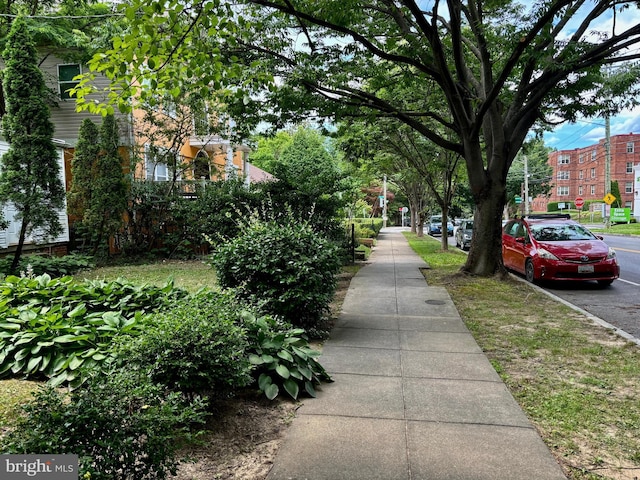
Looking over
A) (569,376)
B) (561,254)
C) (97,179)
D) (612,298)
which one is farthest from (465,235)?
(569,376)

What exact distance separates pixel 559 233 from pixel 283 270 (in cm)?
861

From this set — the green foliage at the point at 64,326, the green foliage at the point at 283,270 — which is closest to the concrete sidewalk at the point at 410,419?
the green foliage at the point at 283,270

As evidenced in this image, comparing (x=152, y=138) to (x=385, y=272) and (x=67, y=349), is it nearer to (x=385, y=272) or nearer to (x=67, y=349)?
(x=385, y=272)

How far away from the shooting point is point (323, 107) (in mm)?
10305

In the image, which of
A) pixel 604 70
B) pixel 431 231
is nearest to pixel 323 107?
pixel 604 70

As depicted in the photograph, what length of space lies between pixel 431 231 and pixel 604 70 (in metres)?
31.3

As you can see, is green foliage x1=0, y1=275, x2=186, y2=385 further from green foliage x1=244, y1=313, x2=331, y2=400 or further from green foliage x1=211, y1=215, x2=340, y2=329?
green foliage x1=244, y1=313, x2=331, y2=400

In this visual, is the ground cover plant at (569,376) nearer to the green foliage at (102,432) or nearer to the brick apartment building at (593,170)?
the green foliage at (102,432)


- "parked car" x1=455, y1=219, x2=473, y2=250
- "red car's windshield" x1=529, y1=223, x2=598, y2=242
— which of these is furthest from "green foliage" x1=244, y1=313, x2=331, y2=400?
"parked car" x1=455, y1=219, x2=473, y2=250

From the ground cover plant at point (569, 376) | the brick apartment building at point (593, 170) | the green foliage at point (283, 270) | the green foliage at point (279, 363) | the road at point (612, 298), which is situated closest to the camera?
the ground cover plant at point (569, 376)

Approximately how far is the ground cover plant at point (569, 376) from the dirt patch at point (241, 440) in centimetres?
201

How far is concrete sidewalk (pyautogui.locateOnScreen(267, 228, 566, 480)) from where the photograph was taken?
9.38ft

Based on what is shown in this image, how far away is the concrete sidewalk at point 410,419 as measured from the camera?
9.38 ft

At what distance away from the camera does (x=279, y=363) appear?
4148 mm
